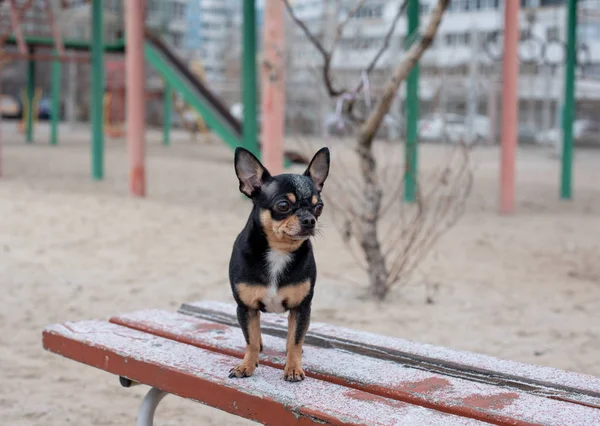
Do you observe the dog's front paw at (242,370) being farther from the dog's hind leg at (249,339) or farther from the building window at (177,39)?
the building window at (177,39)

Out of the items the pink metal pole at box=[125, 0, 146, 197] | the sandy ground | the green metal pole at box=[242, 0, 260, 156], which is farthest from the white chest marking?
the green metal pole at box=[242, 0, 260, 156]

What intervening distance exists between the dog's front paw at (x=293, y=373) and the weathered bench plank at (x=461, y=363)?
351 mm

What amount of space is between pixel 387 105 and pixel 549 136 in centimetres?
2068

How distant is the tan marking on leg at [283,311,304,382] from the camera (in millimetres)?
2074

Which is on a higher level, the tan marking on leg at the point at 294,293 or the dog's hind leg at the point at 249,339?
the tan marking on leg at the point at 294,293

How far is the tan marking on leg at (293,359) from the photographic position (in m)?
2.07

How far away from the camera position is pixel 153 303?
481 cm

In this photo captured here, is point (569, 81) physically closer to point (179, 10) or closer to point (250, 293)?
point (250, 293)

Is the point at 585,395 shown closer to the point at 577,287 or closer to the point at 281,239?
the point at 281,239

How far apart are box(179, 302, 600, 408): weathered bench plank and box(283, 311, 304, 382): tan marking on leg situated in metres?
0.35

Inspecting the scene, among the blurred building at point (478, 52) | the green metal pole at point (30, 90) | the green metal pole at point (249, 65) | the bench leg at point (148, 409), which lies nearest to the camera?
the bench leg at point (148, 409)

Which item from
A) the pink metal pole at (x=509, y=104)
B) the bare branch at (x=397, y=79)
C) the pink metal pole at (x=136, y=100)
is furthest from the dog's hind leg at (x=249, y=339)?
the pink metal pole at (x=136, y=100)

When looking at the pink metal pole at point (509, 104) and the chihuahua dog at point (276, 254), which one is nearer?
the chihuahua dog at point (276, 254)

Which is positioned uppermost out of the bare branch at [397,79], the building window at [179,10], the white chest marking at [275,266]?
the building window at [179,10]
